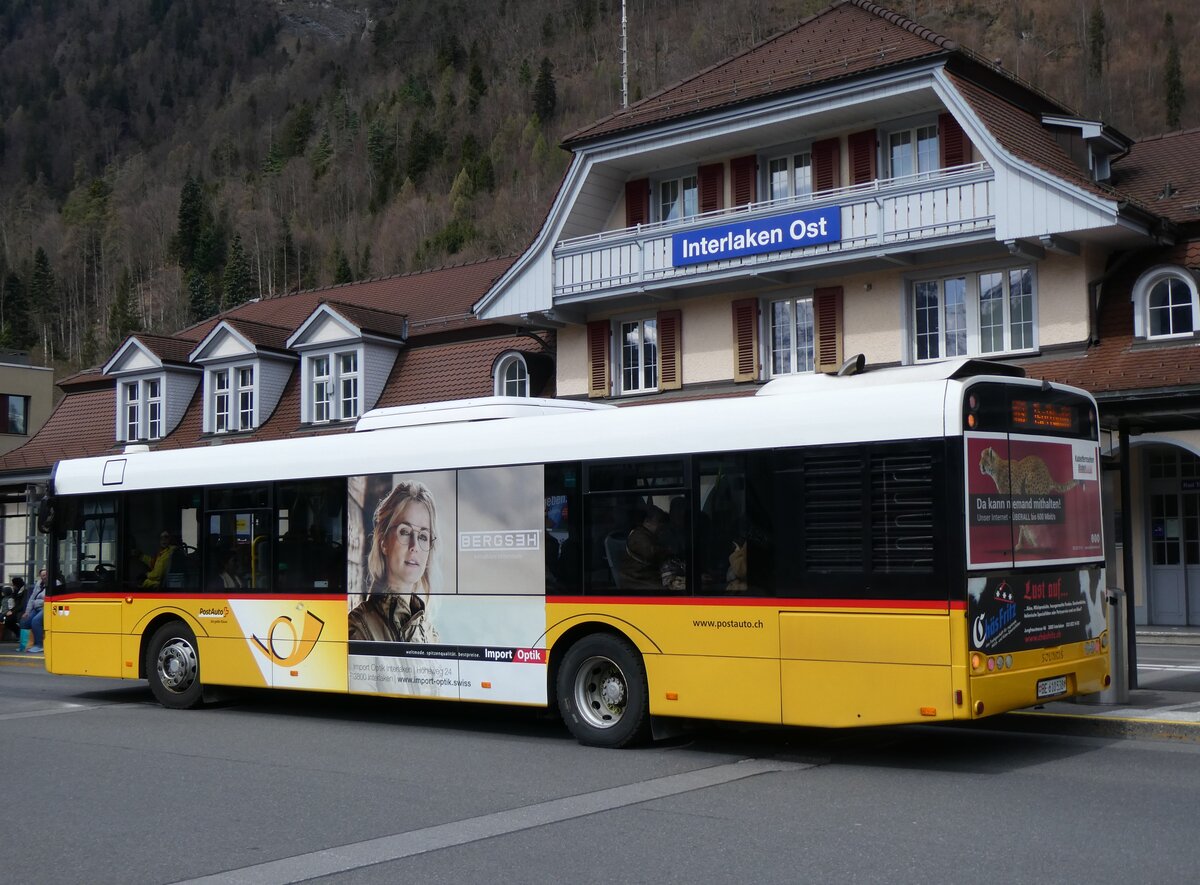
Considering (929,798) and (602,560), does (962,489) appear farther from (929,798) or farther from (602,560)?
(602,560)

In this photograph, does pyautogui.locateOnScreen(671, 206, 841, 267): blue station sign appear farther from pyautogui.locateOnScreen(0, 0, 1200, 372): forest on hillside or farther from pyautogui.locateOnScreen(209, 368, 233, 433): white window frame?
pyautogui.locateOnScreen(0, 0, 1200, 372): forest on hillside

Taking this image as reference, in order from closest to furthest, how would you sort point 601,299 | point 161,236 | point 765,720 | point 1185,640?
point 765,720
point 1185,640
point 601,299
point 161,236

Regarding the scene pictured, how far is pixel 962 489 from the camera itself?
967 cm

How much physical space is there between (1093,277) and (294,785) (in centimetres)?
1713

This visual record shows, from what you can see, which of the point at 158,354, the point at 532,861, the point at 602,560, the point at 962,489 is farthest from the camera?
the point at 158,354

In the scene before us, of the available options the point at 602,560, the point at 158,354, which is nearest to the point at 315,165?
the point at 158,354

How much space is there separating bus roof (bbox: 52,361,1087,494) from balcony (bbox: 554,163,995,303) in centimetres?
1168

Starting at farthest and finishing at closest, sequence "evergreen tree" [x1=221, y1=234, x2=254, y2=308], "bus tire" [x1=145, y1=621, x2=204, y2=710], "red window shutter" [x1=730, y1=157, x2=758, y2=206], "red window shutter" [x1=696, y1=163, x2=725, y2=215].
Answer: "evergreen tree" [x1=221, y1=234, x2=254, y2=308], "red window shutter" [x1=696, y1=163, x2=725, y2=215], "red window shutter" [x1=730, y1=157, x2=758, y2=206], "bus tire" [x1=145, y1=621, x2=204, y2=710]

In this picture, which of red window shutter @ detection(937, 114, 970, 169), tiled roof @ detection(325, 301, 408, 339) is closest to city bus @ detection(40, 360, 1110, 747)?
red window shutter @ detection(937, 114, 970, 169)

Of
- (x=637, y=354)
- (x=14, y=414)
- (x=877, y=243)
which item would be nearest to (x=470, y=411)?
(x=877, y=243)

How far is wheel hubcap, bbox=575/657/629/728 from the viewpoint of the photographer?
11.6 meters

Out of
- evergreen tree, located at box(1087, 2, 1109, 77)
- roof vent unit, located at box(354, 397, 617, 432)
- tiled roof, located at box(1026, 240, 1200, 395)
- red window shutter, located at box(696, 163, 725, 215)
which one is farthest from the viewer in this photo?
evergreen tree, located at box(1087, 2, 1109, 77)

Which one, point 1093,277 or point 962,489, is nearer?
point 962,489

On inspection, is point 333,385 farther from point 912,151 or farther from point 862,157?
point 912,151
